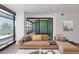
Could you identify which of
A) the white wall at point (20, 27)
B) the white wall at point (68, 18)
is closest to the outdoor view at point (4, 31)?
the white wall at point (20, 27)

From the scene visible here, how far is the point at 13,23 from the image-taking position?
895 centimetres

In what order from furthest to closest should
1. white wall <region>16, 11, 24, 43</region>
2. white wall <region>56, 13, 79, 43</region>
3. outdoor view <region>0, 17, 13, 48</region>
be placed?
white wall <region>56, 13, 79, 43</region>
white wall <region>16, 11, 24, 43</region>
outdoor view <region>0, 17, 13, 48</region>

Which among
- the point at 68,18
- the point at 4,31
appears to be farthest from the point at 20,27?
the point at 68,18

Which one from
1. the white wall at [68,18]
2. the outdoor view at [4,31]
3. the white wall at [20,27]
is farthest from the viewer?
the white wall at [68,18]

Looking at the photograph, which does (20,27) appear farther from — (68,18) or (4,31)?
(68,18)

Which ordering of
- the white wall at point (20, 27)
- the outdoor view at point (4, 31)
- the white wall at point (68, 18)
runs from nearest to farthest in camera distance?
the outdoor view at point (4, 31), the white wall at point (20, 27), the white wall at point (68, 18)

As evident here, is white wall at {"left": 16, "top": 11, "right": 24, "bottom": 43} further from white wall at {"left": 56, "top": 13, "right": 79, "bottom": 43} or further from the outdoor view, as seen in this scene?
white wall at {"left": 56, "top": 13, "right": 79, "bottom": 43}

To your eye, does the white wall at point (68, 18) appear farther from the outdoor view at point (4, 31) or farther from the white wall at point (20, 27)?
the outdoor view at point (4, 31)

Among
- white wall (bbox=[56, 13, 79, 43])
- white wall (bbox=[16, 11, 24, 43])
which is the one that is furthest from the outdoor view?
white wall (bbox=[56, 13, 79, 43])

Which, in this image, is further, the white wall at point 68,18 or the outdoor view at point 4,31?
the white wall at point 68,18

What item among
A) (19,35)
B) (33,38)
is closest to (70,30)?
(33,38)
